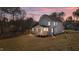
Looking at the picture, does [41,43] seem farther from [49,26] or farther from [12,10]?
[12,10]

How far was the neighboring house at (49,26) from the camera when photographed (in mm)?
1659

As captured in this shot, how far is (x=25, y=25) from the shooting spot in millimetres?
1665

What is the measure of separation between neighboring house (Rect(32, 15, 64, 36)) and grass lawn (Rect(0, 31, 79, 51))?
2.5 inches

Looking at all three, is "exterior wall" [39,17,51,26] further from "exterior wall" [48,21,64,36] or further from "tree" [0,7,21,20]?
"tree" [0,7,21,20]

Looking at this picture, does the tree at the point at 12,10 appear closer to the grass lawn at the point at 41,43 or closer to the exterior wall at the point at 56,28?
the grass lawn at the point at 41,43

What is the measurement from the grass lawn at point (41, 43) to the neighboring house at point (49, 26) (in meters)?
0.06

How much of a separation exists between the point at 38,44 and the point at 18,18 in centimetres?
37

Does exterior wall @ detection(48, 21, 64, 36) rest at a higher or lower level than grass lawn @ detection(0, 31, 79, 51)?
higher

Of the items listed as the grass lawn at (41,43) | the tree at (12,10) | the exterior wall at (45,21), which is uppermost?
the tree at (12,10)

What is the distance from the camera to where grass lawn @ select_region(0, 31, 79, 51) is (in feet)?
5.40

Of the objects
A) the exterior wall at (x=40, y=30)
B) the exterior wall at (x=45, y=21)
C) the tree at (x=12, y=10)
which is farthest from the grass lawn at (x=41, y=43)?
the tree at (x=12, y=10)

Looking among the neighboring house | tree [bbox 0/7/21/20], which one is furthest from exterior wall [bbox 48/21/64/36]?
tree [bbox 0/7/21/20]
